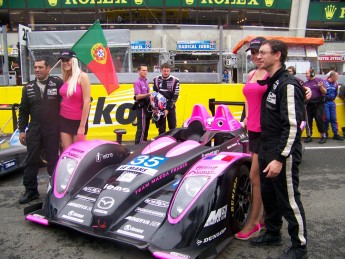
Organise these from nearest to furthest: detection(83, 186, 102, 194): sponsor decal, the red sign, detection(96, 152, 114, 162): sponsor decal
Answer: detection(83, 186, 102, 194): sponsor decal
detection(96, 152, 114, 162): sponsor decal
the red sign

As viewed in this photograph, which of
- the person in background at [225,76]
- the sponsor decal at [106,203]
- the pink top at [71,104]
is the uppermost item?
the person in background at [225,76]

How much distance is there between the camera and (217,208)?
2.98 meters

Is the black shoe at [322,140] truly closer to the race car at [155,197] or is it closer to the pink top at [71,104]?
the race car at [155,197]

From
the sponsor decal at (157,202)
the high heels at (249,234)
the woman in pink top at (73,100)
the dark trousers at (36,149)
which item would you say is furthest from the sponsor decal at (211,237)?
the dark trousers at (36,149)

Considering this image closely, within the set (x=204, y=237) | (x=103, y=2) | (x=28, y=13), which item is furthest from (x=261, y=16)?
(x=204, y=237)

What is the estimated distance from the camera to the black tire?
3.20 metres

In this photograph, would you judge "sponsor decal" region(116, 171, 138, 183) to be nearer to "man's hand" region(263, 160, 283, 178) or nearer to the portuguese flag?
"man's hand" region(263, 160, 283, 178)

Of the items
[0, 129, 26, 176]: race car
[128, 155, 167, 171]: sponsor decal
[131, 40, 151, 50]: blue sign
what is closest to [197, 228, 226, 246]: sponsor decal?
[128, 155, 167, 171]: sponsor decal

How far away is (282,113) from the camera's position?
109 inches

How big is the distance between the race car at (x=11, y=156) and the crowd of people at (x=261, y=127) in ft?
3.25

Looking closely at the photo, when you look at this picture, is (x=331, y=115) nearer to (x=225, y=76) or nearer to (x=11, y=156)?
(x=225, y=76)

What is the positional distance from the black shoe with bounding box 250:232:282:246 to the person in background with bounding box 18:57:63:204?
2.52m

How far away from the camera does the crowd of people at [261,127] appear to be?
2.79 metres

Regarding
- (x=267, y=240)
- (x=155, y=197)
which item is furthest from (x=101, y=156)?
(x=267, y=240)
